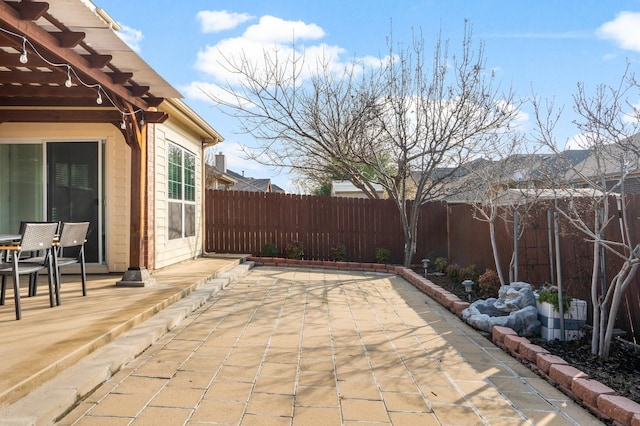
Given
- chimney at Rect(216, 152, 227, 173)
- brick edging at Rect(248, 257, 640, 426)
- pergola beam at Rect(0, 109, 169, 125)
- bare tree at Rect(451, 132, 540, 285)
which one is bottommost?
brick edging at Rect(248, 257, 640, 426)

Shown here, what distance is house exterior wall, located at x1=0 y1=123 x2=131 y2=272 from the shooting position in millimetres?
6328

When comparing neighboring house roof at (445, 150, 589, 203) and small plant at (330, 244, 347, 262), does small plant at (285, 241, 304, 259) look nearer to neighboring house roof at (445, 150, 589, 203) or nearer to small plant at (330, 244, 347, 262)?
small plant at (330, 244, 347, 262)

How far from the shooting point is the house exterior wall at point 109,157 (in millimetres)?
6328

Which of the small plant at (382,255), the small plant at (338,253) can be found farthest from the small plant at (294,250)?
the small plant at (382,255)

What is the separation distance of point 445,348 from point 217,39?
7.96m

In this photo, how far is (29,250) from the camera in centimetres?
372

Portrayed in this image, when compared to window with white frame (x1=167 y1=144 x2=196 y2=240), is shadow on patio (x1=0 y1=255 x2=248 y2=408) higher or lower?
lower

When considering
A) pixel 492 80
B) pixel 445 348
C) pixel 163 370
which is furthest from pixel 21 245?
pixel 492 80

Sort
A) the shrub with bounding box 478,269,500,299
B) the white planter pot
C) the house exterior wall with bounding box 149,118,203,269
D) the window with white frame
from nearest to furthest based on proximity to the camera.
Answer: the white planter pot → the shrub with bounding box 478,269,500,299 → the house exterior wall with bounding box 149,118,203,269 → the window with white frame

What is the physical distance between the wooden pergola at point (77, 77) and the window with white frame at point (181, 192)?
74.8 inches

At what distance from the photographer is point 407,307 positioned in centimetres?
555

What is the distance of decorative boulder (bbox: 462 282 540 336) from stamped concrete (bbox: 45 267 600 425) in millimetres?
169

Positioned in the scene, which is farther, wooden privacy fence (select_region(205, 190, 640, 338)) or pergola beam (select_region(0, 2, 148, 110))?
wooden privacy fence (select_region(205, 190, 640, 338))

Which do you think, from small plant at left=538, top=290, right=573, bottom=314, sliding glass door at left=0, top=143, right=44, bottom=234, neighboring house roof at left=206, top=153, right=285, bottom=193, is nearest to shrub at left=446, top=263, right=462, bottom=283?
small plant at left=538, top=290, right=573, bottom=314
